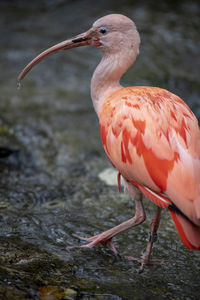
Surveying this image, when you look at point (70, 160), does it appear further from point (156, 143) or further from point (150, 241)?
point (156, 143)

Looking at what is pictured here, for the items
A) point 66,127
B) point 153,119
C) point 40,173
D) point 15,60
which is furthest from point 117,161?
point 15,60

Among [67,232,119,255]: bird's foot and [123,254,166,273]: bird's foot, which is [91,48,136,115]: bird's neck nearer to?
[67,232,119,255]: bird's foot

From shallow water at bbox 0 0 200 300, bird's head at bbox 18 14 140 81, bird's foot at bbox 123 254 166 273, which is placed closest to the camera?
shallow water at bbox 0 0 200 300

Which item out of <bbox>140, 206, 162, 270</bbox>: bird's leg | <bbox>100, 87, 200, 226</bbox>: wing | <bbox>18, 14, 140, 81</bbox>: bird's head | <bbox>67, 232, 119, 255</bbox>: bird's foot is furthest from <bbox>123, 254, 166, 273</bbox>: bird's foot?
<bbox>18, 14, 140, 81</bbox>: bird's head

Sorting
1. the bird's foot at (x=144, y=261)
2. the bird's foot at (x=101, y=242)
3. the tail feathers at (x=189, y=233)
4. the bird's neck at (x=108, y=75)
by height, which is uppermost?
the bird's neck at (x=108, y=75)

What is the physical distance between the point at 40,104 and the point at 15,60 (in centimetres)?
210

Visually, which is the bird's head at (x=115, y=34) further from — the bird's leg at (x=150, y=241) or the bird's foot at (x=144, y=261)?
the bird's foot at (x=144, y=261)

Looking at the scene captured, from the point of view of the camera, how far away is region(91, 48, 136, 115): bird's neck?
15.5 feet

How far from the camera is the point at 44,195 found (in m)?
5.63

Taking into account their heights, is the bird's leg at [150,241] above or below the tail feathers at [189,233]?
below

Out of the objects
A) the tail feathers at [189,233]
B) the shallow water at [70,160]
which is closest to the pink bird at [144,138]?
the tail feathers at [189,233]

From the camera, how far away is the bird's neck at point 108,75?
472 centimetres

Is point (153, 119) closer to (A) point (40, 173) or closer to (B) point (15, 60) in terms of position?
(A) point (40, 173)

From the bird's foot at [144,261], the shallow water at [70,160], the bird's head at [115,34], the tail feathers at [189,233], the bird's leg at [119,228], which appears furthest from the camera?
the bird's head at [115,34]
